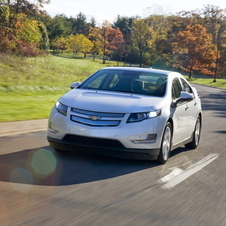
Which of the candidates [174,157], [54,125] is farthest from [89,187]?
[174,157]

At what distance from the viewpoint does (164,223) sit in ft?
15.7

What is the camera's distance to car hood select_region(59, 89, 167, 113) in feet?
24.1

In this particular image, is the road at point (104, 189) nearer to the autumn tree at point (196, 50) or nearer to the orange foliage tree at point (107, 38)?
the autumn tree at point (196, 50)

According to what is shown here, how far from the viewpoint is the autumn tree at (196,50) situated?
77562mm

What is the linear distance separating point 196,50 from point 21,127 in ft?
230

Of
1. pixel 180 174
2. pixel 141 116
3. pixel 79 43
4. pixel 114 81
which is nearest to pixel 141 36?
pixel 79 43

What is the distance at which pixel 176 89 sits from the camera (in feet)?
29.3

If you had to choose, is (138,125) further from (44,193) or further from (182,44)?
(182,44)

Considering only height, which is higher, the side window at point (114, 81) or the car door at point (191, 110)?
the side window at point (114, 81)

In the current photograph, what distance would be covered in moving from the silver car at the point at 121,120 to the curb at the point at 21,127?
246cm

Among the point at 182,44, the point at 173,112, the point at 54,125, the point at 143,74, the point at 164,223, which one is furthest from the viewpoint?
the point at 182,44

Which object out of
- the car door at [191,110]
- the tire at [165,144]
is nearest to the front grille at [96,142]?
the tire at [165,144]

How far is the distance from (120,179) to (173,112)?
202 centimetres

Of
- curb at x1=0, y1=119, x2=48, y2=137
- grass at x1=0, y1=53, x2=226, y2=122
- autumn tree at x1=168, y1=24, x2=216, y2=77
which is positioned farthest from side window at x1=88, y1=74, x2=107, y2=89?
autumn tree at x1=168, y1=24, x2=216, y2=77
